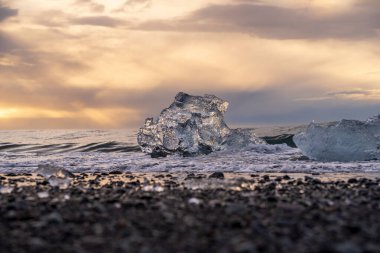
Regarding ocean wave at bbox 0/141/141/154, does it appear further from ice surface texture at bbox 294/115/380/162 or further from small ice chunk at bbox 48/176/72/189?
small ice chunk at bbox 48/176/72/189

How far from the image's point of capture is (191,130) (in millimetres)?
20047

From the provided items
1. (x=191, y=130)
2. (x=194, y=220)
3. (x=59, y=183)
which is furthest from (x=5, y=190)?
(x=191, y=130)

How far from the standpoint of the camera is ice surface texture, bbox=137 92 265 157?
19.8 metres


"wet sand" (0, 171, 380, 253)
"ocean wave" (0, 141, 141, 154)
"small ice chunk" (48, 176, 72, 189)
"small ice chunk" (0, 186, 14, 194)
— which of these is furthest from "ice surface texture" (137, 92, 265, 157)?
"wet sand" (0, 171, 380, 253)

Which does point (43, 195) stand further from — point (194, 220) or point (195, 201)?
point (194, 220)

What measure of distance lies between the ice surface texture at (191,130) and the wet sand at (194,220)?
35.4 feet

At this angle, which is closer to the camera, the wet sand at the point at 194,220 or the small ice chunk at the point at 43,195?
the wet sand at the point at 194,220

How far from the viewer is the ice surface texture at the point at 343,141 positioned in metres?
16.3

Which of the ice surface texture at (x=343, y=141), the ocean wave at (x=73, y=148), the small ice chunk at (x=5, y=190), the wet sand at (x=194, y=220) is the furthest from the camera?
the ocean wave at (x=73, y=148)

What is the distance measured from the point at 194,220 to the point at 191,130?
14429 millimetres

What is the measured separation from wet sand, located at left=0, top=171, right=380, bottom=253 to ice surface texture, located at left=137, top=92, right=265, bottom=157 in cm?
1078

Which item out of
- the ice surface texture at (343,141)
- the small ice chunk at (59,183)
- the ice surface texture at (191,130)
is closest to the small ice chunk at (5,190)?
the small ice chunk at (59,183)

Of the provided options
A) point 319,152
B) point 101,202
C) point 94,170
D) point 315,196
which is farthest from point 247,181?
point 319,152

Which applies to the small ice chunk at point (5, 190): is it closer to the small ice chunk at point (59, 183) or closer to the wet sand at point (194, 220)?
the wet sand at point (194, 220)
